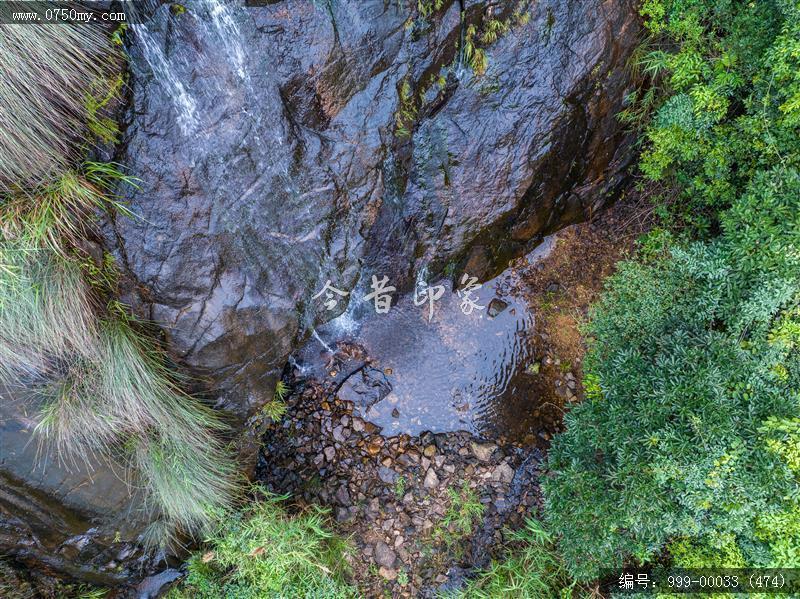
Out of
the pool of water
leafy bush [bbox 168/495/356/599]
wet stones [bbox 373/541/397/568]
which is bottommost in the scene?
leafy bush [bbox 168/495/356/599]

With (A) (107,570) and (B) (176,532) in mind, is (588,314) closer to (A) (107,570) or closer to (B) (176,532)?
(B) (176,532)

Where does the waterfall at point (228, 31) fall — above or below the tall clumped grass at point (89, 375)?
above

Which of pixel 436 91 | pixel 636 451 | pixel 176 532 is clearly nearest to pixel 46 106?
pixel 436 91

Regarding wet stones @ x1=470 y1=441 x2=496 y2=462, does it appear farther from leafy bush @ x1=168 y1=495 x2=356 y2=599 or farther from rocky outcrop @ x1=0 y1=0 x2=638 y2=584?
rocky outcrop @ x1=0 y1=0 x2=638 y2=584

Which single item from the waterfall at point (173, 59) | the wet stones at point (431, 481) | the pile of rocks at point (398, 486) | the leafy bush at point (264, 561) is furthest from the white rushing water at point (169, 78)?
the wet stones at point (431, 481)

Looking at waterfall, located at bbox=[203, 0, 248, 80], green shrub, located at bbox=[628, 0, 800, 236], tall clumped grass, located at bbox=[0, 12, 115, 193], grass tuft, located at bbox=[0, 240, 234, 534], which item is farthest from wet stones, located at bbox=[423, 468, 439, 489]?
tall clumped grass, located at bbox=[0, 12, 115, 193]

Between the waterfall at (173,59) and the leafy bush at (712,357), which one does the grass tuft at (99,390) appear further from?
the leafy bush at (712,357)

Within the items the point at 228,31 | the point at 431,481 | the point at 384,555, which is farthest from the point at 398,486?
the point at 228,31
